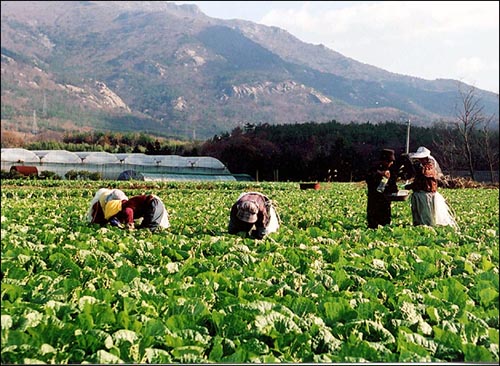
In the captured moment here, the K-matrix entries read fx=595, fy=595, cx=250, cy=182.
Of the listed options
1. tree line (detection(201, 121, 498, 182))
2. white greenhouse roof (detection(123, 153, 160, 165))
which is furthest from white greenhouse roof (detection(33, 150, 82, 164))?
tree line (detection(201, 121, 498, 182))

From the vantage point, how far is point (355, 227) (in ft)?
25.2

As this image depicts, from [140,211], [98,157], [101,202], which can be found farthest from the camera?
[140,211]

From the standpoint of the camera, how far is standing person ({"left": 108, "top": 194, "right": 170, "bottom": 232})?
642 cm

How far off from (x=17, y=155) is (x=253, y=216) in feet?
10.2

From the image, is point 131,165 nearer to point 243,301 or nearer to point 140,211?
point 243,301

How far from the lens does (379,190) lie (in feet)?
23.7

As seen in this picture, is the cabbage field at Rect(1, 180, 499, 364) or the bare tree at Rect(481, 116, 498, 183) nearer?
the cabbage field at Rect(1, 180, 499, 364)

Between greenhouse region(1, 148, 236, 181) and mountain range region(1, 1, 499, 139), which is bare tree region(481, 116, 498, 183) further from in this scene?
greenhouse region(1, 148, 236, 181)

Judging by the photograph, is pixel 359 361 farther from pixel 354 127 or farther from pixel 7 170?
pixel 354 127

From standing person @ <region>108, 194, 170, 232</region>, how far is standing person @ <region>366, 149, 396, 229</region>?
2.31 m

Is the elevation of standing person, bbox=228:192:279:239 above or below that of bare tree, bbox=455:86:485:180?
below

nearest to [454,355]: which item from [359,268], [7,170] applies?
[359,268]

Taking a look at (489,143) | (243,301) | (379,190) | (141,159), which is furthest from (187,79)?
(379,190)

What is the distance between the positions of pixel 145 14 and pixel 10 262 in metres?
1.69
